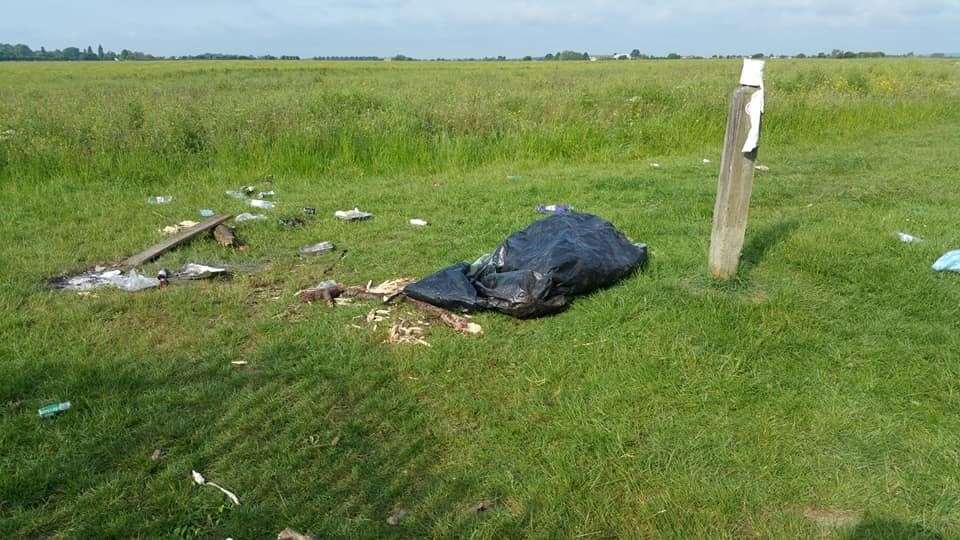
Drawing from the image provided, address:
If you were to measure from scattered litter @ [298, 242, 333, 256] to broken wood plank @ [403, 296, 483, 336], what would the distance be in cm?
138

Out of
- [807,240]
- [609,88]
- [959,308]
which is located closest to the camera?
[959,308]

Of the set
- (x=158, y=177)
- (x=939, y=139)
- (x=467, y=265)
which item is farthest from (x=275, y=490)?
(x=939, y=139)

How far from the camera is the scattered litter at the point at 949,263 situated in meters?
4.33

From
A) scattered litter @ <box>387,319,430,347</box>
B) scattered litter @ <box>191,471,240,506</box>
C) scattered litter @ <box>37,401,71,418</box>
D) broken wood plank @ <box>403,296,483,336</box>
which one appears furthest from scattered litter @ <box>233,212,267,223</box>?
scattered litter @ <box>191,471,240,506</box>

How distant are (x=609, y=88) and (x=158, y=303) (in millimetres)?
11151

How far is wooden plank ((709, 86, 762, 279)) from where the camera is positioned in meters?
3.64

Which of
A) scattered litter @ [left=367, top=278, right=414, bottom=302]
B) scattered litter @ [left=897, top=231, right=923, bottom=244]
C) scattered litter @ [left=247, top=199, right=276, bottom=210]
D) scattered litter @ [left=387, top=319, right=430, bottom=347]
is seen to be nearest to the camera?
scattered litter @ [left=387, top=319, right=430, bottom=347]

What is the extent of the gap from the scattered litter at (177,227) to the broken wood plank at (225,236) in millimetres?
436

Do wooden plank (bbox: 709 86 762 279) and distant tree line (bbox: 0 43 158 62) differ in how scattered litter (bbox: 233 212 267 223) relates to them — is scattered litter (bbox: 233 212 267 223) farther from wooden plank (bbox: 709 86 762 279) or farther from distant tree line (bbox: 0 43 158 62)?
distant tree line (bbox: 0 43 158 62)

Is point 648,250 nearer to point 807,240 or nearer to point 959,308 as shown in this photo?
point 807,240

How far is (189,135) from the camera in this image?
27.9ft

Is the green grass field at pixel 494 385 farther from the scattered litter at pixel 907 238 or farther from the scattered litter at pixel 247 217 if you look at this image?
the scattered litter at pixel 247 217

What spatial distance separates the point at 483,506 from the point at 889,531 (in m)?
1.41

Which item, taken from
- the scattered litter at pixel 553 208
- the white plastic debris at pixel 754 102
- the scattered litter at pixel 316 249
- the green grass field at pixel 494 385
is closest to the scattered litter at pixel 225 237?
the green grass field at pixel 494 385
